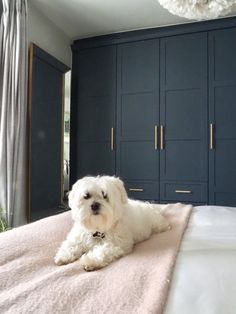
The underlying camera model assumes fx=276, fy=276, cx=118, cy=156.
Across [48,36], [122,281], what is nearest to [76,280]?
[122,281]

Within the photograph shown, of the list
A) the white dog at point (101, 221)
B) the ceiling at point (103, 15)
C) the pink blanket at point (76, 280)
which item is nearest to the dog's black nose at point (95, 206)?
the white dog at point (101, 221)

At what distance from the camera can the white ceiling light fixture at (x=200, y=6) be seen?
1580mm

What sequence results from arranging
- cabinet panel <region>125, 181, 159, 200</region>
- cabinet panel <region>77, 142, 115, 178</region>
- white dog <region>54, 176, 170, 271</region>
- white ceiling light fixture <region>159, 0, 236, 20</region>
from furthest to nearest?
cabinet panel <region>77, 142, 115, 178</region> < cabinet panel <region>125, 181, 159, 200</region> < white ceiling light fixture <region>159, 0, 236, 20</region> < white dog <region>54, 176, 170, 271</region>

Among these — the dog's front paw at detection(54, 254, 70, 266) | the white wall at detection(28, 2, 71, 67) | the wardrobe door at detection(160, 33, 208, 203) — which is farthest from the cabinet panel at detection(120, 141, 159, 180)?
the dog's front paw at detection(54, 254, 70, 266)

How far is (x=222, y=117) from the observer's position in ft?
9.57

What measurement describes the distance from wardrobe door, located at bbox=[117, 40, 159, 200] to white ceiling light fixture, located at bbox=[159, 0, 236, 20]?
1.45m

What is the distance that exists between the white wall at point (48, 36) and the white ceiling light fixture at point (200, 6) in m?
1.77

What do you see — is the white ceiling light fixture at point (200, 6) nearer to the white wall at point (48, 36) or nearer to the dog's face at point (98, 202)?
the dog's face at point (98, 202)

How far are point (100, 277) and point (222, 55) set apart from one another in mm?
2809

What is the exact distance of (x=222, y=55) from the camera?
294 cm

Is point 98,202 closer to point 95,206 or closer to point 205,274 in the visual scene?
point 95,206

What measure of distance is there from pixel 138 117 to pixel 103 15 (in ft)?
3.85

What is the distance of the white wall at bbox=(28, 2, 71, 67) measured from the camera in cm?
292

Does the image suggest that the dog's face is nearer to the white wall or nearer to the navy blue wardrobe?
the navy blue wardrobe
